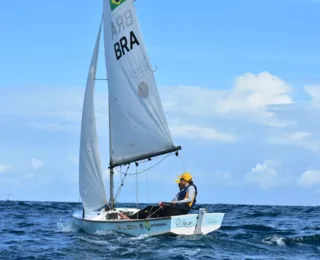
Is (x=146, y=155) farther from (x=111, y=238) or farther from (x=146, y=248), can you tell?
(x=146, y=248)

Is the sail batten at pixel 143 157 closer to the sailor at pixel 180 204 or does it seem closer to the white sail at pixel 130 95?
the white sail at pixel 130 95

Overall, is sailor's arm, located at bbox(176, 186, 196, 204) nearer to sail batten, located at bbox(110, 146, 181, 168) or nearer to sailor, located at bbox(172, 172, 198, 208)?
sailor, located at bbox(172, 172, 198, 208)

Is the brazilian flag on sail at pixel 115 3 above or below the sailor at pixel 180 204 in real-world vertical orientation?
above

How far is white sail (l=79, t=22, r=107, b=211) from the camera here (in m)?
26.8

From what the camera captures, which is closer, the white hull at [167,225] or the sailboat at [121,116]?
the white hull at [167,225]

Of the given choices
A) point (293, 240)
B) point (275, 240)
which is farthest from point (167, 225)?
point (293, 240)

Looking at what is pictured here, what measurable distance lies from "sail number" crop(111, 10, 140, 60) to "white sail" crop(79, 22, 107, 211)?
5.35 ft

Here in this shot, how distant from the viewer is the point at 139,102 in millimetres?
26328

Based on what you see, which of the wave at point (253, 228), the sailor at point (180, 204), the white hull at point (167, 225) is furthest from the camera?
the wave at point (253, 228)

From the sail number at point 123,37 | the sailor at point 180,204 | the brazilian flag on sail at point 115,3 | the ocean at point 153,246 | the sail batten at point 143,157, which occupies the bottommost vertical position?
the ocean at point 153,246

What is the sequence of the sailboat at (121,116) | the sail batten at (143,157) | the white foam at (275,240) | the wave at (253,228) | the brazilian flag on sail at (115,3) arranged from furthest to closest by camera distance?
the wave at (253,228), the brazilian flag on sail at (115,3), the sailboat at (121,116), the sail batten at (143,157), the white foam at (275,240)

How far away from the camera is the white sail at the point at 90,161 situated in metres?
26.8

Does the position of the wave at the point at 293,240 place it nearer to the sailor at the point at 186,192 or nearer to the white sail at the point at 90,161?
the sailor at the point at 186,192

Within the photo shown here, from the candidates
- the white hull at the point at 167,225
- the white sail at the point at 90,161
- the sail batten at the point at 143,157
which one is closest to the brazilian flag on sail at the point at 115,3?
the white sail at the point at 90,161
